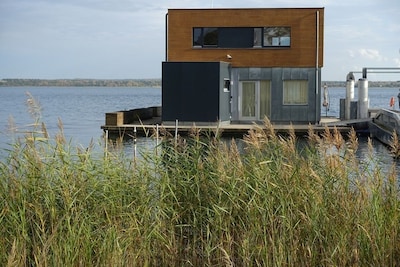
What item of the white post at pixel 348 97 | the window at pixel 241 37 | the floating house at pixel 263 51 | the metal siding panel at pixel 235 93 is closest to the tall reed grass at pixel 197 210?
the floating house at pixel 263 51

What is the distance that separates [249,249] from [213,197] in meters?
0.83

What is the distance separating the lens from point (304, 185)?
638cm

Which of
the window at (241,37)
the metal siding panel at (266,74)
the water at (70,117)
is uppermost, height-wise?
the window at (241,37)

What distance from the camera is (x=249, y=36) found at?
30.7 meters

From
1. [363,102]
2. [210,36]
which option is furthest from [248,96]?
[363,102]

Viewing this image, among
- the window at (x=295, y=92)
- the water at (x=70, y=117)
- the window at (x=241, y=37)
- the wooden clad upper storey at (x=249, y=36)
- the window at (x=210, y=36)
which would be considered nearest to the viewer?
the water at (x=70, y=117)

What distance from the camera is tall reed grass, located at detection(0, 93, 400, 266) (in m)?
5.69

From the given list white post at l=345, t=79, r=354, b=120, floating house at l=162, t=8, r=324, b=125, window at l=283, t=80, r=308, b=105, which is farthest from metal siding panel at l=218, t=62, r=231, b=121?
white post at l=345, t=79, r=354, b=120

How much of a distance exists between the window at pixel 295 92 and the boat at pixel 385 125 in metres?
3.34

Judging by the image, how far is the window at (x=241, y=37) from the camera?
30586 mm

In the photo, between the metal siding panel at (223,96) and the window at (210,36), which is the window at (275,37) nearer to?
the metal siding panel at (223,96)

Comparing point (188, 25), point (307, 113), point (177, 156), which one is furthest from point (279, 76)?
point (177, 156)

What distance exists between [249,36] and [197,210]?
24883 millimetres

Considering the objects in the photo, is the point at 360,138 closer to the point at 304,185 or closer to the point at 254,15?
the point at 254,15
